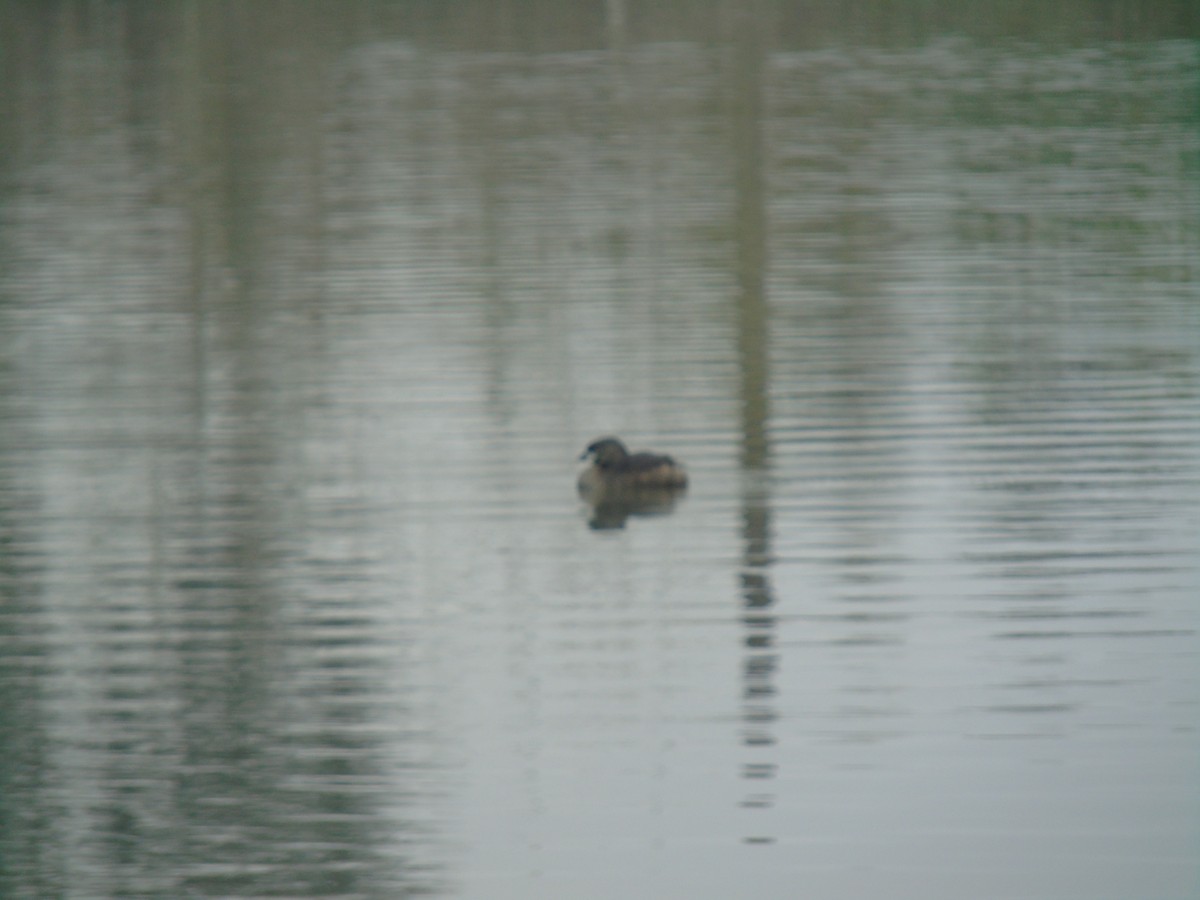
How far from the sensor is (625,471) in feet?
47.3

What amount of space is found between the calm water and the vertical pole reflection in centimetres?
5

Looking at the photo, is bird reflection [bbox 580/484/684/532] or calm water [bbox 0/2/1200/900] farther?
bird reflection [bbox 580/484/684/532]

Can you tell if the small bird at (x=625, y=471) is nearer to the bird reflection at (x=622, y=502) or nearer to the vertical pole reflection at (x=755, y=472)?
the bird reflection at (x=622, y=502)

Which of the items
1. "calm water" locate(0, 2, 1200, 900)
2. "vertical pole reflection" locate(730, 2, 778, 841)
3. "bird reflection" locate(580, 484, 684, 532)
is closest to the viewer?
"calm water" locate(0, 2, 1200, 900)

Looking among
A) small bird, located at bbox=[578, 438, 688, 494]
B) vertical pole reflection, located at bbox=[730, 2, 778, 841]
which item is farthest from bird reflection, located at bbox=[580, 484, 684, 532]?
vertical pole reflection, located at bbox=[730, 2, 778, 841]

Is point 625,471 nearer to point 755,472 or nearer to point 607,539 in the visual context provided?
point 607,539

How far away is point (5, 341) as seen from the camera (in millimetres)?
21641

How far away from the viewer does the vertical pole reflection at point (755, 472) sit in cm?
1016

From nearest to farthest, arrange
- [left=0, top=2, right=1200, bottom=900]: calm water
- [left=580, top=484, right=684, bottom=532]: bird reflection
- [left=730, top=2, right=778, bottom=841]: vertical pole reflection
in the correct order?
[left=0, top=2, right=1200, bottom=900]: calm water → [left=730, top=2, right=778, bottom=841]: vertical pole reflection → [left=580, top=484, right=684, bottom=532]: bird reflection

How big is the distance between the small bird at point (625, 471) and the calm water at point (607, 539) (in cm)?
21

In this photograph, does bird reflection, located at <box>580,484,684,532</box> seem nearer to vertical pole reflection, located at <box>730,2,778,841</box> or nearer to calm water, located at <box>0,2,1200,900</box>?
calm water, located at <box>0,2,1200,900</box>

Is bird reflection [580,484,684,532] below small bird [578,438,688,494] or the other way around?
below

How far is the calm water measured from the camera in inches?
358

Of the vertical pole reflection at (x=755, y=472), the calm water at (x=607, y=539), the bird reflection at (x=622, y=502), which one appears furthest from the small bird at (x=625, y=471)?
the vertical pole reflection at (x=755, y=472)
